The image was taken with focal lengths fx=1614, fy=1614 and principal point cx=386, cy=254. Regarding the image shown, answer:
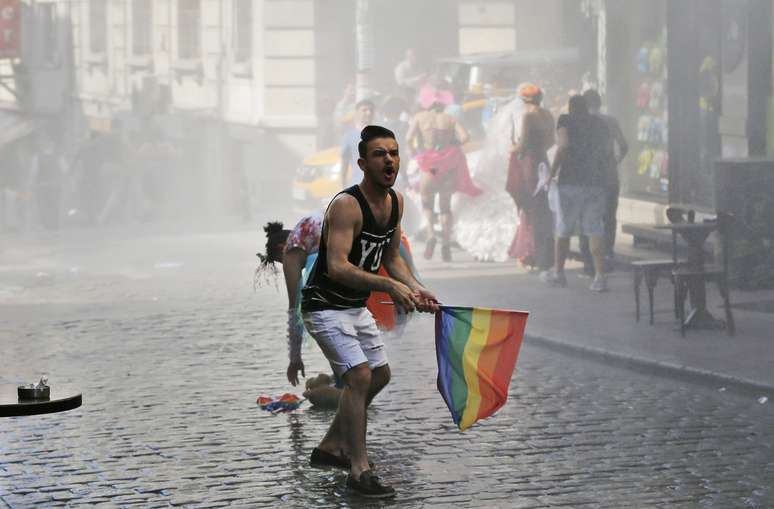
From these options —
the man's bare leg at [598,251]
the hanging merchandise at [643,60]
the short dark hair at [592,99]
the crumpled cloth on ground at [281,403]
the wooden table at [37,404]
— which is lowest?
the crumpled cloth on ground at [281,403]

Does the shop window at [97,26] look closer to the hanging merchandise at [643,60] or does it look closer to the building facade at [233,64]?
the building facade at [233,64]

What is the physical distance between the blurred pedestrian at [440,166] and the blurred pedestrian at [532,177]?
1.65m

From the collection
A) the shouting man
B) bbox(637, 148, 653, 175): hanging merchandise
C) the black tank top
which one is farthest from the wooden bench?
the black tank top

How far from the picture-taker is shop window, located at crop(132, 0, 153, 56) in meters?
39.1

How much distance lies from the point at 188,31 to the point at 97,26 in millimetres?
5753

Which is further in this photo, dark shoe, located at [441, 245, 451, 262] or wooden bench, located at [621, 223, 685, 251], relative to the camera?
dark shoe, located at [441, 245, 451, 262]

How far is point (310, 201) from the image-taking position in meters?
26.5

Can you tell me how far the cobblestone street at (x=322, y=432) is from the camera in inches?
291

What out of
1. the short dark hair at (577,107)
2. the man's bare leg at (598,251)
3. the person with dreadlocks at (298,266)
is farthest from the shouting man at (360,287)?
the short dark hair at (577,107)

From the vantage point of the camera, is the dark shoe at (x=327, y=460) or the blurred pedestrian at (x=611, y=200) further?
the blurred pedestrian at (x=611, y=200)

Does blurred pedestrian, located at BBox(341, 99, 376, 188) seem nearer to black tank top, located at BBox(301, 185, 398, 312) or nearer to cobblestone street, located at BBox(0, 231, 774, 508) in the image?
cobblestone street, located at BBox(0, 231, 774, 508)

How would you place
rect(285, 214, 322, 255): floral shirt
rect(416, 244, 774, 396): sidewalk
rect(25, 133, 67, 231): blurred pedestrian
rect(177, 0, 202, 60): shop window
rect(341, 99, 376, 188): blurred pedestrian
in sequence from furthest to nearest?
rect(177, 0, 202, 60): shop window < rect(25, 133, 67, 231): blurred pedestrian < rect(341, 99, 376, 188): blurred pedestrian < rect(416, 244, 774, 396): sidewalk < rect(285, 214, 322, 255): floral shirt

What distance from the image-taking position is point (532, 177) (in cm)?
1692

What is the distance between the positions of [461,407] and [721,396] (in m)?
3.07
